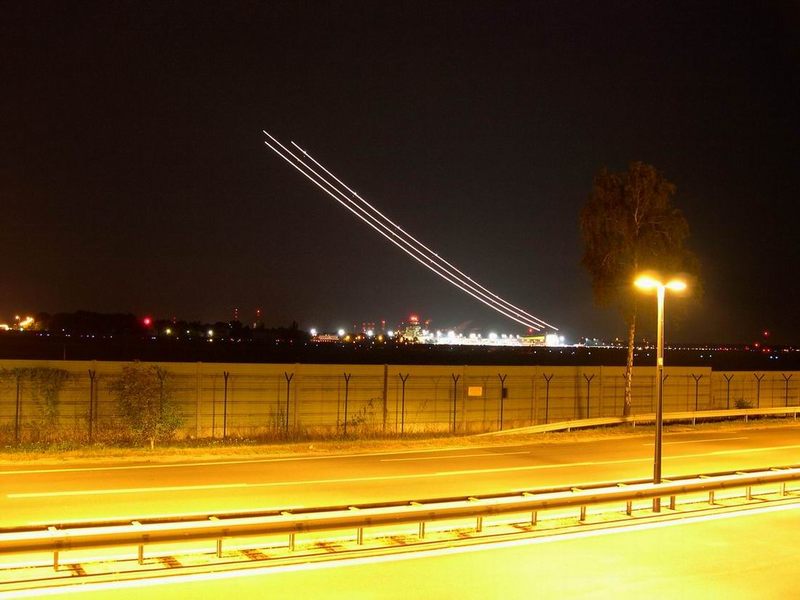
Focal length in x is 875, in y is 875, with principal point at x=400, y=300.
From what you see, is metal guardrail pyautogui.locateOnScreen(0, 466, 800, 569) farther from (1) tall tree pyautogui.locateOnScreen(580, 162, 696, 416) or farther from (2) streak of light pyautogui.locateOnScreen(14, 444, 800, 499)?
(1) tall tree pyautogui.locateOnScreen(580, 162, 696, 416)

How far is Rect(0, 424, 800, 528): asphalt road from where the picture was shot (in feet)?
50.0

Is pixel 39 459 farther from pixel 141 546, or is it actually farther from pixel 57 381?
pixel 141 546

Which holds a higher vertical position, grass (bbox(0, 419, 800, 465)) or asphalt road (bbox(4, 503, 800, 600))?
asphalt road (bbox(4, 503, 800, 600))

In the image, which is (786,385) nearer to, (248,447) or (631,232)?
(631,232)

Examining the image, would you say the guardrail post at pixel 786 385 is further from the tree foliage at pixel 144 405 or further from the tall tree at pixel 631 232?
the tree foliage at pixel 144 405

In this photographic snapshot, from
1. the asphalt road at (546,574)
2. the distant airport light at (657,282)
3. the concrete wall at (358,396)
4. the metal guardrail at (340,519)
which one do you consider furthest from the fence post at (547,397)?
the asphalt road at (546,574)

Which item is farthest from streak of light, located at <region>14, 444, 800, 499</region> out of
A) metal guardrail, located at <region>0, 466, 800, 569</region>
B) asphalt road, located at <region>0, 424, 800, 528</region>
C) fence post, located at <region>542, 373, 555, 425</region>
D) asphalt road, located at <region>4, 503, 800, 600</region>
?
fence post, located at <region>542, 373, 555, 425</region>

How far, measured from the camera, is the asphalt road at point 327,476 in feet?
50.0

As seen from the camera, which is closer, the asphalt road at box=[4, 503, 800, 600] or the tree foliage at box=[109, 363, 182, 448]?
the asphalt road at box=[4, 503, 800, 600]

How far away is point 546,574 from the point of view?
1009cm

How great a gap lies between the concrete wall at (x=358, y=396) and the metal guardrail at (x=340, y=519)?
17883 mm

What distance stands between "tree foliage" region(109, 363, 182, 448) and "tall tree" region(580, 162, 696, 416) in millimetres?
18513

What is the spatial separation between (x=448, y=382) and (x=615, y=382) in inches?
419

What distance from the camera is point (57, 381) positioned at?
28.8m
